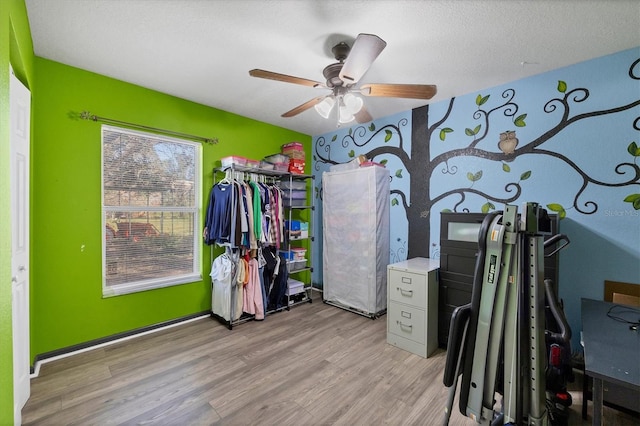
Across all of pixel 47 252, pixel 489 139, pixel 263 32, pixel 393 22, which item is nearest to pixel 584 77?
pixel 489 139

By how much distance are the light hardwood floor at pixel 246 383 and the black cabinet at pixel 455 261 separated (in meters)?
0.43

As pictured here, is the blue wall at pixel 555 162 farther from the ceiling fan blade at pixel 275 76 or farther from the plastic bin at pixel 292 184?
the ceiling fan blade at pixel 275 76

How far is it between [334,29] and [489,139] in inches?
75.8

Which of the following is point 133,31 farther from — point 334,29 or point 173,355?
point 173,355

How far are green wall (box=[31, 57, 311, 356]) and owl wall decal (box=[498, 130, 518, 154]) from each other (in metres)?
3.48

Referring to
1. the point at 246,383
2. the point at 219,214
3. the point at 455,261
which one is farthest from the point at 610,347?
the point at 219,214

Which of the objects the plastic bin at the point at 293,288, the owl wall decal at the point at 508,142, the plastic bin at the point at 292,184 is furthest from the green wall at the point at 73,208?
the owl wall decal at the point at 508,142

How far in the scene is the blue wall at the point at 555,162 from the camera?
6.88ft

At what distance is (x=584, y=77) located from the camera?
2234mm

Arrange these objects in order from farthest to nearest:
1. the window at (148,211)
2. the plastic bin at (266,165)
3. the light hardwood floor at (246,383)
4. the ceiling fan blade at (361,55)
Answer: the plastic bin at (266,165)
the window at (148,211)
the light hardwood floor at (246,383)
the ceiling fan blade at (361,55)

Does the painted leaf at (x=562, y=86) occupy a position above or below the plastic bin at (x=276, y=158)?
above

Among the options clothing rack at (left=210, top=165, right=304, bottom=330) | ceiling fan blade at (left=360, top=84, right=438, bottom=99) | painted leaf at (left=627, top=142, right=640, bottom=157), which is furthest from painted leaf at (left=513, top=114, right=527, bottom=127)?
clothing rack at (left=210, top=165, right=304, bottom=330)

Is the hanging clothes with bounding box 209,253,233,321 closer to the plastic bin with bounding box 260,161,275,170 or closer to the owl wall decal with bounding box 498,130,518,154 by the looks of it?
the plastic bin with bounding box 260,161,275,170

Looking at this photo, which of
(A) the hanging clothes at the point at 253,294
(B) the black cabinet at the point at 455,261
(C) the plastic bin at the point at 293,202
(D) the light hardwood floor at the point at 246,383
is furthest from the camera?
(C) the plastic bin at the point at 293,202
